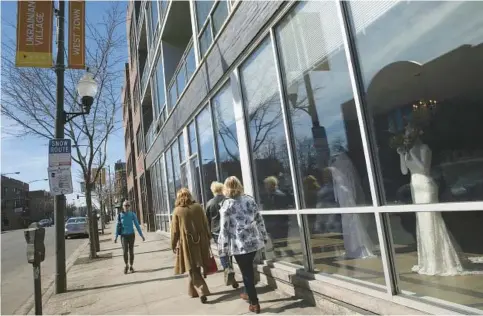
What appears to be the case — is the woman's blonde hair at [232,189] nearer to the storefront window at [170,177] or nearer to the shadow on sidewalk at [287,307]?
the shadow on sidewalk at [287,307]

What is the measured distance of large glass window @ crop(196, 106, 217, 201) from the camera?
374 inches

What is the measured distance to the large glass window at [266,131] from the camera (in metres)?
6.06

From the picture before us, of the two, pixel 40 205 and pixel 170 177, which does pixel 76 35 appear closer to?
pixel 170 177

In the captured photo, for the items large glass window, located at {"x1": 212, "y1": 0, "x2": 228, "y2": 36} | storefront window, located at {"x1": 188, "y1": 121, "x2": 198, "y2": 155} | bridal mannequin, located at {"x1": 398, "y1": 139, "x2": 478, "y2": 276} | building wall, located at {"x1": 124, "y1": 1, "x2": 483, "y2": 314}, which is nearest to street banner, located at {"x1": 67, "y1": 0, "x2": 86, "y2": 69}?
large glass window, located at {"x1": 212, "y1": 0, "x2": 228, "y2": 36}

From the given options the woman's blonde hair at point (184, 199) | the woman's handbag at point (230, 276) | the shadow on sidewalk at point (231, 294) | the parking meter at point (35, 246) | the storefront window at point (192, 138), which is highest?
the storefront window at point (192, 138)

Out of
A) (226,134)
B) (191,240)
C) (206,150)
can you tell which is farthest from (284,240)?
(206,150)

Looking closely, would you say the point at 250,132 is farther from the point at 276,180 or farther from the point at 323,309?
the point at 323,309

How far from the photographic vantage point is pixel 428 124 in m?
3.72

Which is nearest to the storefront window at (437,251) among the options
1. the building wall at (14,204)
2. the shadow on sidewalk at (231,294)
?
the shadow on sidewalk at (231,294)

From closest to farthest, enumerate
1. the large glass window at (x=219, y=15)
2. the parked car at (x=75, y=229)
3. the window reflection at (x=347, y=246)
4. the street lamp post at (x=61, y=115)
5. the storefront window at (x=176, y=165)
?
1. the window reflection at (x=347, y=246)
2. the large glass window at (x=219, y=15)
3. the street lamp post at (x=61, y=115)
4. the storefront window at (x=176, y=165)
5. the parked car at (x=75, y=229)

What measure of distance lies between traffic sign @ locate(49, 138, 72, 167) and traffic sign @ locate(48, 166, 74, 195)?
0.32 feet

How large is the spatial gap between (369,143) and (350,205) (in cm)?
87

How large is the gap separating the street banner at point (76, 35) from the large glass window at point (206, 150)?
3.00m

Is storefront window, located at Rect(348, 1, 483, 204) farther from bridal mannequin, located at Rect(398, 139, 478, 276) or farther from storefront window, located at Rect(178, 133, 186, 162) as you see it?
storefront window, located at Rect(178, 133, 186, 162)
